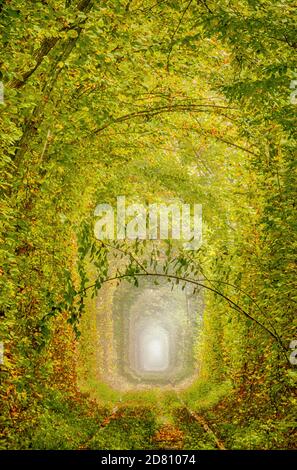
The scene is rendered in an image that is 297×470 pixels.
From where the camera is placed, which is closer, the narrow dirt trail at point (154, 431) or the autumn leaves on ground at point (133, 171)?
the autumn leaves on ground at point (133, 171)

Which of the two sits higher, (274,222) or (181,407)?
(274,222)

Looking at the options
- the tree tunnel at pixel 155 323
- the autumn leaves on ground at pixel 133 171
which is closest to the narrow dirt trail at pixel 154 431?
the autumn leaves on ground at pixel 133 171

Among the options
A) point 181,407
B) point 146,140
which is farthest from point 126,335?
point 146,140

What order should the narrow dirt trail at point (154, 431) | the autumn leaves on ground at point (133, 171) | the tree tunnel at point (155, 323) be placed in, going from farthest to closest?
the tree tunnel at point (155, 323) → the narrow dirt trail at point (154, 431) → the autumn leaves on ground at point (133, 171)

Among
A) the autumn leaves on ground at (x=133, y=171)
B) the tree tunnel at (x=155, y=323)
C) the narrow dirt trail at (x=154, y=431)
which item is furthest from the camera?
the tree tunnel at (x=155, y=323)

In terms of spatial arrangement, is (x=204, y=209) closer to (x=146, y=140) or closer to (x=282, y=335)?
(x=146, y=140)

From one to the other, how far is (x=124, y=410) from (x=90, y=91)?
1142 centimetres

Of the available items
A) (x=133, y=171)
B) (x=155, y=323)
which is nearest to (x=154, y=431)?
(x=133, y=171)

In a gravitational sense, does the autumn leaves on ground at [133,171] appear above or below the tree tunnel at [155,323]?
above

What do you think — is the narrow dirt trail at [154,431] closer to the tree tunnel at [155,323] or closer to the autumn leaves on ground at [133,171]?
the autumn leaves on ground at [133,171]

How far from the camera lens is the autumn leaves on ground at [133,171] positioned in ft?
23.1

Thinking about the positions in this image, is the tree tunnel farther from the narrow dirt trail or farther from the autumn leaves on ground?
the autumn leaves on ground

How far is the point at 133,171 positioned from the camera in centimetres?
1895

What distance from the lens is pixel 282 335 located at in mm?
8445
